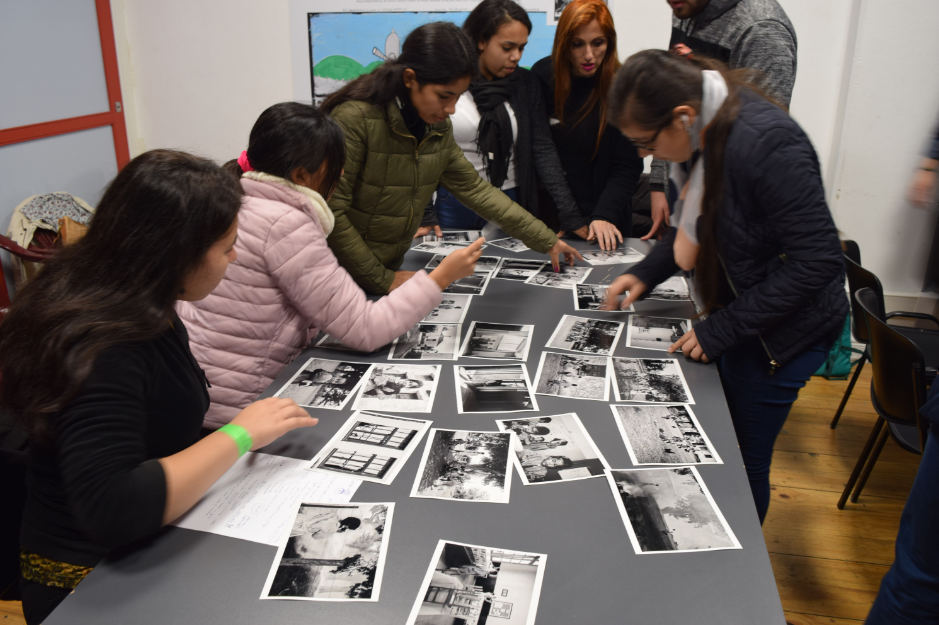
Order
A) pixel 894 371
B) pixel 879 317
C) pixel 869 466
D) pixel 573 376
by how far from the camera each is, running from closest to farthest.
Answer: pixel 573 376 < pixel 894 371 < pixel 879 317 < pixel 869 466

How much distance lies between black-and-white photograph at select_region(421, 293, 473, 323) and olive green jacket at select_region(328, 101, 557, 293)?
18cm

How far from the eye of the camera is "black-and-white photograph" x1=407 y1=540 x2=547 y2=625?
80 centimetres

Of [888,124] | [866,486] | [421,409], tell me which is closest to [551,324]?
[421,409]

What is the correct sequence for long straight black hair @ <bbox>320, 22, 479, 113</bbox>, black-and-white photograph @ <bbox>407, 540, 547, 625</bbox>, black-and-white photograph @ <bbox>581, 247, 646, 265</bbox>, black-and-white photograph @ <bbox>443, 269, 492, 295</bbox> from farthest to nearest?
black-and-white photograph @ <bbox>581, 247, 646, 265</bbox>, black-and-white photograph @ <bbox>443, 269, 492, 295</bbox>, long straight black hair @ <bbox>320, 22, 479, 113</bbox>, black-and-white photograph @ <bbox>407, 540, 547, 625</bbox>

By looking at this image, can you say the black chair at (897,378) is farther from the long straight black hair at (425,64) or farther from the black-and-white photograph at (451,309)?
the long straight black hair at (425,64)

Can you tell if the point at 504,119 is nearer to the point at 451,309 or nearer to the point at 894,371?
the point at 451,309

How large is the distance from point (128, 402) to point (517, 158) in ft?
6.16

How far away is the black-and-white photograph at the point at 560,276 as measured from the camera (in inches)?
77.1

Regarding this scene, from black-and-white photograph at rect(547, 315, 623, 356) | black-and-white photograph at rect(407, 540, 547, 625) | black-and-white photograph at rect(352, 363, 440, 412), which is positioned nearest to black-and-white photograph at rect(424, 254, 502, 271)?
black-and-white photograph at rect(547, 315, 623, 356)

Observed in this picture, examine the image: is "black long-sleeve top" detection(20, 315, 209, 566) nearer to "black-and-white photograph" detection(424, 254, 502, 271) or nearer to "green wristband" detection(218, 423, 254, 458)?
"green wristband" detection(218, 423, 254, 458)

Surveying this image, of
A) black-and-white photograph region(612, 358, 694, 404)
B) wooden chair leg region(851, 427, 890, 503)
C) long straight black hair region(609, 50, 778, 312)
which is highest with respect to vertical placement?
long straight black hair region(609, 50, 778, 312)

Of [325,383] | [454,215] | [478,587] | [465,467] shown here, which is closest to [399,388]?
[325,383]

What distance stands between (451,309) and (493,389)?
468mm

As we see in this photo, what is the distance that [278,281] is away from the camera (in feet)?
4.44
